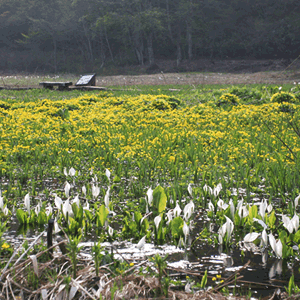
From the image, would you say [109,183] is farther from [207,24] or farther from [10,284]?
[207,24]

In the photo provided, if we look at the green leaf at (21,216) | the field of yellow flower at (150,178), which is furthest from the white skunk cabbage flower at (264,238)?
the green leaf at (21,216)

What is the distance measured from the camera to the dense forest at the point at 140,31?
46250 millimetres

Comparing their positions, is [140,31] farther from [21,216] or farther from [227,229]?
[227,229]

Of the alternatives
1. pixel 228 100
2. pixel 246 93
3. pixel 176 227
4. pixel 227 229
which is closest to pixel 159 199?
pixel 176 227

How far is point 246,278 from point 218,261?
0.27m

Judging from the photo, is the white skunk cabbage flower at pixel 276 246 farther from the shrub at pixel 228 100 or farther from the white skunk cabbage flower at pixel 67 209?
the shrub at pixel 228 100

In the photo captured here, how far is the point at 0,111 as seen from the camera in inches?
415

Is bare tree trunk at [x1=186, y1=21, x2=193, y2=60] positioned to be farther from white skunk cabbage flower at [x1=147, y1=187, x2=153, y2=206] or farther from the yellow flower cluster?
white skunk cabbage flower at [x1=147, y1=187, x2=153, y2=206]

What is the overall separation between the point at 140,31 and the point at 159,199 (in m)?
47.7

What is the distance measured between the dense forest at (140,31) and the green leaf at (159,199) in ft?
144

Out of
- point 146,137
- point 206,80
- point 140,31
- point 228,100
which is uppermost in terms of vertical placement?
point 140,31

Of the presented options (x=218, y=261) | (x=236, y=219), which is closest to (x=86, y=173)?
(x=236, y=219)

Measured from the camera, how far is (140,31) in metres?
48.3

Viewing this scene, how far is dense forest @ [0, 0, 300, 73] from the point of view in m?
46.2
